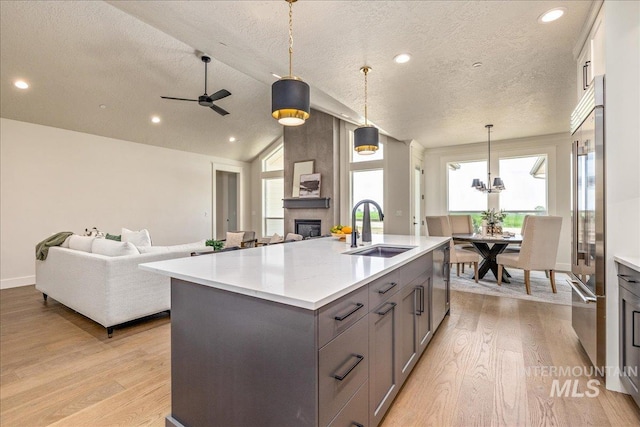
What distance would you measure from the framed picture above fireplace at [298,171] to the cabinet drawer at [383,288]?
564cm

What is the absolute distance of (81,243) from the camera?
11.0 ft

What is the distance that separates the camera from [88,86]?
4.67 metres

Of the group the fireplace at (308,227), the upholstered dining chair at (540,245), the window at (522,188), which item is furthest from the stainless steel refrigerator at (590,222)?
the fireplace at (308,227)

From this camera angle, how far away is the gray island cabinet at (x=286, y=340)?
41.3 inches

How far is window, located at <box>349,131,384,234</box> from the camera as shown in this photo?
21.4 feet

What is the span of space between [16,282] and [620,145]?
293 inches

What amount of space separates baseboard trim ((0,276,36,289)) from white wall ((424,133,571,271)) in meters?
7.55

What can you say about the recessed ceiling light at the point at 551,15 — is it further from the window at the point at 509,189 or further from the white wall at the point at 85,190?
the white wall at the point at 85,190

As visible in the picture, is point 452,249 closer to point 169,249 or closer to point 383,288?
point 383,288

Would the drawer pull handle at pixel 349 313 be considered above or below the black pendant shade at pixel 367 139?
below

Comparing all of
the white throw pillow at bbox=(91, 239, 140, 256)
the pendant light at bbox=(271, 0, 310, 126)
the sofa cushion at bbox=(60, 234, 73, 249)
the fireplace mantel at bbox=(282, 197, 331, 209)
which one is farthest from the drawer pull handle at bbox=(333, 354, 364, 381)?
the fireplace mantel at bbox=(282, 197, 331, 209)

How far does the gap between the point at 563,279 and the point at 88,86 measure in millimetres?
8156

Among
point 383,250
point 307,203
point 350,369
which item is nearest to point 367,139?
point 383,250

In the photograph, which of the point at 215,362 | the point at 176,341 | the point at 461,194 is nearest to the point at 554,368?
the point at 215,362
